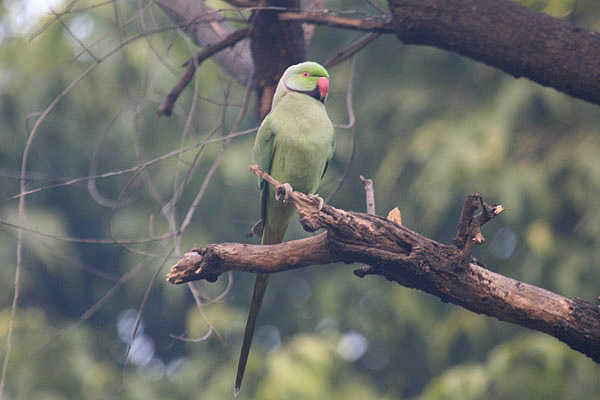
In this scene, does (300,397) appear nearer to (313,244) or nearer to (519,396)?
(519,396)

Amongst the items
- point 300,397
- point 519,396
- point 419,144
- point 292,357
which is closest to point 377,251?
point 519,396

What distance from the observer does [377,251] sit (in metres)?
1.96

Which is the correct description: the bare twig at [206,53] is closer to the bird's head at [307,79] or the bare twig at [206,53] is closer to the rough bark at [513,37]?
the bird's head at [307,79]

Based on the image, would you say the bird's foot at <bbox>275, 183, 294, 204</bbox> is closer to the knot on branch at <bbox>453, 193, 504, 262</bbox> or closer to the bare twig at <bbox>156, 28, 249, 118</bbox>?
the knot on branch at <bbox>453, 193, 504, 262</bbox>

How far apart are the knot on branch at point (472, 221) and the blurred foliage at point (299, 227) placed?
6.02 feet

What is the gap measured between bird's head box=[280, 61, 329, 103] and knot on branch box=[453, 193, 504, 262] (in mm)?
1050

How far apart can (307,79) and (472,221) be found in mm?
1108

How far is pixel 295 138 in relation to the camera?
255 cm

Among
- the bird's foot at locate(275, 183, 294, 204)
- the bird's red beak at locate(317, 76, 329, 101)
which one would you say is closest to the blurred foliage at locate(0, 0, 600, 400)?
the bird's red beak at locate(317, 76, 329, 101)

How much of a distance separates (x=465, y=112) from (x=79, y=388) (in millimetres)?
4644

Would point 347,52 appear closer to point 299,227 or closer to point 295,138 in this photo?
point 295,138

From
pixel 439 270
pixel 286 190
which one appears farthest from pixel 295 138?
pixel 439 270

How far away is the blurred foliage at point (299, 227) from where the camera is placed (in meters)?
4.84

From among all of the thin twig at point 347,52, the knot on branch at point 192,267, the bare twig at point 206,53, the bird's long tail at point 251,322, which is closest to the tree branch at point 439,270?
the knot on branch at point 192,267
